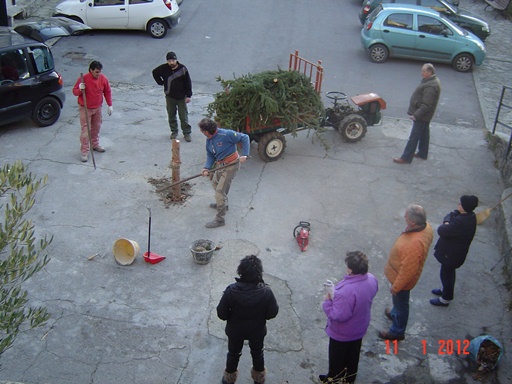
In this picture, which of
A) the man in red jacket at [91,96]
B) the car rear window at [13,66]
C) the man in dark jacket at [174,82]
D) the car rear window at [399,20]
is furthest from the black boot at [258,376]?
the car rear window at [399,20]

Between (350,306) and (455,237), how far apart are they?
2.05 m

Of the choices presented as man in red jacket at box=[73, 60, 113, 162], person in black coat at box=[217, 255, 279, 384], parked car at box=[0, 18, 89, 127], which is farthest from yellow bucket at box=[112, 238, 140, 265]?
parked car at box=[0, 18, 89, 127]

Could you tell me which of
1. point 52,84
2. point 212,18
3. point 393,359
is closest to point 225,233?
point 393,359

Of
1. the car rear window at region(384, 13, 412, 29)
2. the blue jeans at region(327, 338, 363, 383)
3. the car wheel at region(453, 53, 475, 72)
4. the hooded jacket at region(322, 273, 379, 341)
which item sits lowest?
the car wheel at region(453, 53, 475, 72)

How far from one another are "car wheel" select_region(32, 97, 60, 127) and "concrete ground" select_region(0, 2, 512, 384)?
15cm

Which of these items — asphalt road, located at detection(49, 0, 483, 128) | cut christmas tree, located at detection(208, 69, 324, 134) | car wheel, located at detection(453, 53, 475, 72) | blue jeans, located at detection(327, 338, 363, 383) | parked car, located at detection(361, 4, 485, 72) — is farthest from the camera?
car wheel, located at detection(453, 53, 475, 72)

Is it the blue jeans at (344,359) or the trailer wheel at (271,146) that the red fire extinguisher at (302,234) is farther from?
the blue jeans at (344,359)

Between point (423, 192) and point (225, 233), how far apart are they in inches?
144

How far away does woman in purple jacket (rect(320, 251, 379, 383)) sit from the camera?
5.12 meters

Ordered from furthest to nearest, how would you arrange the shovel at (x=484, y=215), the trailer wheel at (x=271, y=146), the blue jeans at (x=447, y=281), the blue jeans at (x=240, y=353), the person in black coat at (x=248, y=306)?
the trailer wheel at (x=271, y=146), the shovel at (x=484, y=215), the blue jeans at (x=447, y=281), the blue jeans at (x=240, y=353), the person in black coat at (x=248, y=306)

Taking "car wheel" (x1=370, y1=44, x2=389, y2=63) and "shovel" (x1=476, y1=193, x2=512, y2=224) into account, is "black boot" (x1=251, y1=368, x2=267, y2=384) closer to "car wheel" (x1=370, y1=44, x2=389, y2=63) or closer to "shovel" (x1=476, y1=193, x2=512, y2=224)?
"shovel" (x1=476, y1=193, x2=512, y2=224)

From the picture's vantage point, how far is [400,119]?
40.7 feet

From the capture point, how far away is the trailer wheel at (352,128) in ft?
35.4

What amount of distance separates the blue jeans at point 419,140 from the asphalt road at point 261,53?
90.3 inches
